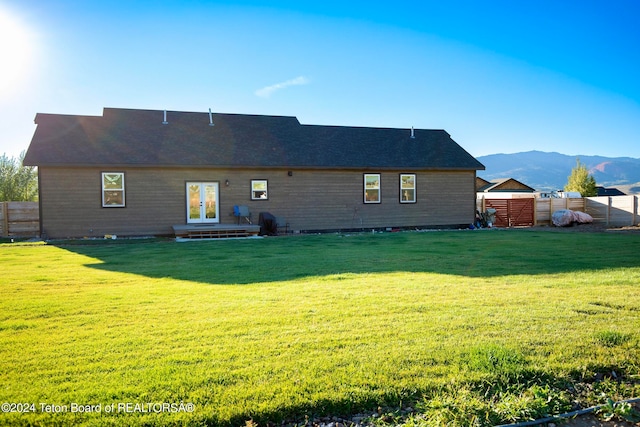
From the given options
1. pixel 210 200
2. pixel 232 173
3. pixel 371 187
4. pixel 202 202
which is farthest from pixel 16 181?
pixel 371 187

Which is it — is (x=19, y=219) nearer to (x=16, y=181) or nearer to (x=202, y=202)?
(x=202, y=202)

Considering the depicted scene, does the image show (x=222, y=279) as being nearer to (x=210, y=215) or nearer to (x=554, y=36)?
(x=210, y=215)

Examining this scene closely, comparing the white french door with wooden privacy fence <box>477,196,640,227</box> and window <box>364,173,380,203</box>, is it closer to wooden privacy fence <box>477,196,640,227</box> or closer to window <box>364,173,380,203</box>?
window <box>364,173,380,203</box>

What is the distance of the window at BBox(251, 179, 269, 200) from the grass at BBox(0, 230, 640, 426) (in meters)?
11.0

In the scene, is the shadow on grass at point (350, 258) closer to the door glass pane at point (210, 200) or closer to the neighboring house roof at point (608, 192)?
the door glass pane at point (210, 200)

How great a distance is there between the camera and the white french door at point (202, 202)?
18266 mm

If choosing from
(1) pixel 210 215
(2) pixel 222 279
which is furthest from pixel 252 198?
(2) pixel 222 279

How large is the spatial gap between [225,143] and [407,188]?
8768 mm

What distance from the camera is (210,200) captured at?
1858 cm

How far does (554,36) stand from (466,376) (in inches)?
851

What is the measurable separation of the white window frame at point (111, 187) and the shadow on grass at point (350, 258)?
2669 mm

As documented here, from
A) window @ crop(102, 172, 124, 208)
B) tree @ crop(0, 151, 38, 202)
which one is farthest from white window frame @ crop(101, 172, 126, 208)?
tree @ crop(0, 151, 38, 202)

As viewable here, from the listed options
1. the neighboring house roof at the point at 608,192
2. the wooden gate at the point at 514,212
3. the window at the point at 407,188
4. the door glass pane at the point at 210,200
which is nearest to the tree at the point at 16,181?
the door glass pane at the point at 210,200

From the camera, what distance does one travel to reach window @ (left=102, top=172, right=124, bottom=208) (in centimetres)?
1719
